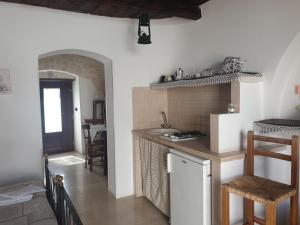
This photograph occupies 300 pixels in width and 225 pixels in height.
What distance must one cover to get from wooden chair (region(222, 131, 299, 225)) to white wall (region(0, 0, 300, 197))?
2.20 ft

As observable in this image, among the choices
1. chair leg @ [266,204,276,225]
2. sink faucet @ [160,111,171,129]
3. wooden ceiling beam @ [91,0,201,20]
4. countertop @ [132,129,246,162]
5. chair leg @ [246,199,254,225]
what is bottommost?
chair leg @ [246,199,254,225]

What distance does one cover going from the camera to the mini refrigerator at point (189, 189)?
6.20 feet

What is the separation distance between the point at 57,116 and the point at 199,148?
4.64 metres

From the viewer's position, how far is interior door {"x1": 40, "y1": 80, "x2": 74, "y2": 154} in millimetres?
5680

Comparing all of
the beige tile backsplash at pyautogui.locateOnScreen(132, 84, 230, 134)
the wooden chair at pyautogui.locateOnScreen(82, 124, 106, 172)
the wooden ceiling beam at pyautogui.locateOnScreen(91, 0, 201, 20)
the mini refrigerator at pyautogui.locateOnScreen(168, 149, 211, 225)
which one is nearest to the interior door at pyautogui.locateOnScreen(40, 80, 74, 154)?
the wooden chair at pyautogui.locateOnScreen(82, 124, 106, 172)

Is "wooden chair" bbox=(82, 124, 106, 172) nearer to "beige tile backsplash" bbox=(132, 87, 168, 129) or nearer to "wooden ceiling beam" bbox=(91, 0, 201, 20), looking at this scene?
"beige tile backsplash" bbox=(132, 87, 168, 129)

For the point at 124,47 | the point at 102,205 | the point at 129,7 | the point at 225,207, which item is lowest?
the point at 102,205

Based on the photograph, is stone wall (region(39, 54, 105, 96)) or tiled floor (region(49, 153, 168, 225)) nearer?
tiled floor (region(49, 153, 168, 225))

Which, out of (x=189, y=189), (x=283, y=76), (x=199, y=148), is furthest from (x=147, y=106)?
(x=283, y=76)

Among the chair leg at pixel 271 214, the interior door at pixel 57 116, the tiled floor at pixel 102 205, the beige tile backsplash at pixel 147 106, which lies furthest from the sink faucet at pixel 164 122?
the interior door at pixel 57 116

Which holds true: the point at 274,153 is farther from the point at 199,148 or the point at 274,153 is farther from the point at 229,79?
the point at 229,79

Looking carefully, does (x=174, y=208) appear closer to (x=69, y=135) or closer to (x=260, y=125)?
(x=260, y=125)

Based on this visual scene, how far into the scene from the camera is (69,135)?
6047 millimetres

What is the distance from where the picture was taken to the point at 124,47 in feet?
10.2
